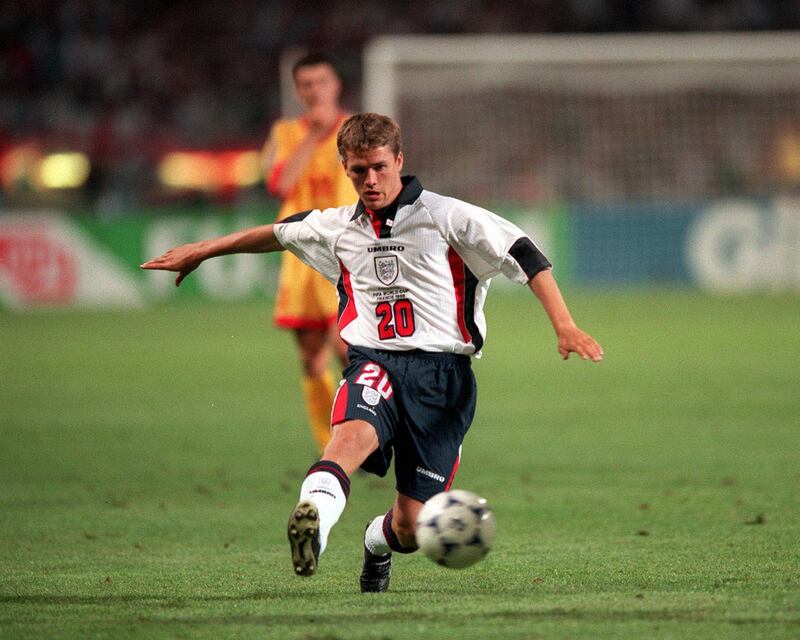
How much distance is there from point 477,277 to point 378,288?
39cm

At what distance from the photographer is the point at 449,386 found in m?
5.34

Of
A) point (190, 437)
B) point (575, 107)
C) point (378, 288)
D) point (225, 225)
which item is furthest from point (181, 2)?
point (378, 288)

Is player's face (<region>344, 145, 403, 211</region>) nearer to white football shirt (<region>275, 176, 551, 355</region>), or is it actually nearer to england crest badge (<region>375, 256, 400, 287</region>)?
white football shirt (<region>275, 176, 551, 355</region>)

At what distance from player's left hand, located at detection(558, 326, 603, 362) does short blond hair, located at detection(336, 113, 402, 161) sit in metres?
0.97

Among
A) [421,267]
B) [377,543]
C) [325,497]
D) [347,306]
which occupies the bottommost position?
[377,543]

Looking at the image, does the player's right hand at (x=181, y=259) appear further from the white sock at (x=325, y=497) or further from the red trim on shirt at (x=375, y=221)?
the white sock at (x=325, y=497)

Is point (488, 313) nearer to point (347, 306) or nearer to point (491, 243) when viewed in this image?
point (347, 306)

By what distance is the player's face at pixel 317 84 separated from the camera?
8.55 meters

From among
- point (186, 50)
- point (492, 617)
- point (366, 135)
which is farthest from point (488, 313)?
point (492, 617)

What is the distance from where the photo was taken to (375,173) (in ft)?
17.2

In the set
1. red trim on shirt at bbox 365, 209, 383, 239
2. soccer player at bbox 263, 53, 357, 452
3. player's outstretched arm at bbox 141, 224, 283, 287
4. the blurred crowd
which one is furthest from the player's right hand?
the blurred crowd

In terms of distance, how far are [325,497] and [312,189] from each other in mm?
4370

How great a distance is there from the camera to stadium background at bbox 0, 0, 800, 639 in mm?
5398

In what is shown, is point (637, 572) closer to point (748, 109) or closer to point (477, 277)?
point (477, 277)
